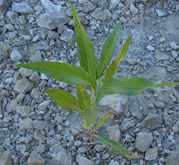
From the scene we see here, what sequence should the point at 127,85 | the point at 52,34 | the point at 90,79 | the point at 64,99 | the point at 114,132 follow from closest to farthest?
1. the point at 127,85
2. the point at 90,79
3. the point at 64,99
4. the point at 114,132
5. the point at 52,34

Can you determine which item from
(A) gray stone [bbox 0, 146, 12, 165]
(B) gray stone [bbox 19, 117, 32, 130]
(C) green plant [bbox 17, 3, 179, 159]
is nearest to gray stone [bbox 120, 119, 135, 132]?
(C) green plant [bbox 17, 3, 179, 159]

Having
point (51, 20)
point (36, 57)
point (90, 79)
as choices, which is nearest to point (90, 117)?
point (90, 79)

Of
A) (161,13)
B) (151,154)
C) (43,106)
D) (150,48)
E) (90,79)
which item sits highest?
(90,79)

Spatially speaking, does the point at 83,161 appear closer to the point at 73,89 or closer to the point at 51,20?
the point at 73,89

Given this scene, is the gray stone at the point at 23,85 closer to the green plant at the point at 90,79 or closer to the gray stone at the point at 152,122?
the green plant at the point at 90,79

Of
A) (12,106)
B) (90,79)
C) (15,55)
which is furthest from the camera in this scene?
(15,55)

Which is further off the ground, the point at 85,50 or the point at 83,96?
the point at 85,50

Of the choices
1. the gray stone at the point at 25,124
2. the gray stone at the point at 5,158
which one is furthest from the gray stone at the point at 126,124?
the gray stone at the point at 5,158

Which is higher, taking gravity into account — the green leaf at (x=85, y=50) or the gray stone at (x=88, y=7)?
the green leaf at (x=85, y=50)
